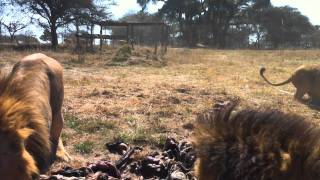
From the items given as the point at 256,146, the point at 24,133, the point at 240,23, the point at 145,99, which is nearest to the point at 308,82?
the point at 145,99

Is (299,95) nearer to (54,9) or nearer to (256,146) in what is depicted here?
(256,146)

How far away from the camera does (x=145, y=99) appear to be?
11742 millimetres

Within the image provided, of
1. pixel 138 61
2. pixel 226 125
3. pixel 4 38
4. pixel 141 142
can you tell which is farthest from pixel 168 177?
pixel 4 38

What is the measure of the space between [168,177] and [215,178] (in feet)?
11.4

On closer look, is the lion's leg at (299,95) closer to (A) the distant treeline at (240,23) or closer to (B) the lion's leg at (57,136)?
(B) the lion's leg at (57,136)

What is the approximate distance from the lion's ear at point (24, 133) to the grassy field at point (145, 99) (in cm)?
277

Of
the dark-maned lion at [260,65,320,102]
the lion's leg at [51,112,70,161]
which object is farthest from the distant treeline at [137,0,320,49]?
the lion's leg at [51,112,70,161]

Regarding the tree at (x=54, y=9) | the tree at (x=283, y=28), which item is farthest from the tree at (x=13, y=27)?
the tree at (x=283, y=28)

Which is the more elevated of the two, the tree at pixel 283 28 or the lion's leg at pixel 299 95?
the tree at pixel 283 28

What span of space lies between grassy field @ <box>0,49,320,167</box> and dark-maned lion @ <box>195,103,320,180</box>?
3371 mm

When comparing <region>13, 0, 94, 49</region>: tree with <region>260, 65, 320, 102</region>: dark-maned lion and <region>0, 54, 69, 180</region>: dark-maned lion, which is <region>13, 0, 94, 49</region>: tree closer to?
<region>260, 65, 320, 102</region>: dark-maned lion

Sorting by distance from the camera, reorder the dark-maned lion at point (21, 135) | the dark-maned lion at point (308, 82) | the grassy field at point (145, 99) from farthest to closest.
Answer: the dark-maned lion at point (308, 82)
the grassy field at point (145, 99)
the dark-maned lion at point (21, 135)

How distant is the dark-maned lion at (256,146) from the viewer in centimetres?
244

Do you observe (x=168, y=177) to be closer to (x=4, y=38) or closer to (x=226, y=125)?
(x=226, y=125)
